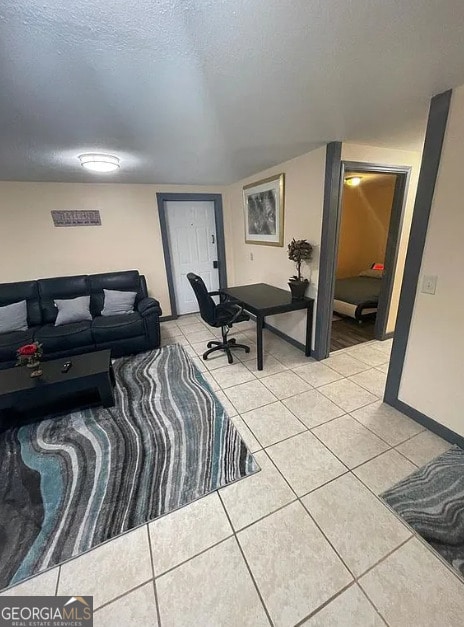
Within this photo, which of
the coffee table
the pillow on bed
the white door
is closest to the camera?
the coffee table

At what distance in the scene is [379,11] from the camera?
93 cm

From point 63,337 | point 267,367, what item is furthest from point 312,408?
point 63,337

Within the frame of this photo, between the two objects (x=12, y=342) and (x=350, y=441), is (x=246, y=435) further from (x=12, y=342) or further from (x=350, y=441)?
(x=12, y=342)

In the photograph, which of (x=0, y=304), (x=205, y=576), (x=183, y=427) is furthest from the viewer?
(x=0, y=304)

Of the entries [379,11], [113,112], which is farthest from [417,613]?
[113,112]

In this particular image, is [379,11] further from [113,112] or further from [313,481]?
[313,481]

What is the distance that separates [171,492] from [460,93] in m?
2.83

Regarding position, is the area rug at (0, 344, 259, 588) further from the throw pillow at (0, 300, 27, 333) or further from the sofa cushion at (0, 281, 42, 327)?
the sofa cushion at (0, 281, 42, 327)

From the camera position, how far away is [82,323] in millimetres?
3141

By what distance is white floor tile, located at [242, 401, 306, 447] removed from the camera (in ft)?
6.19

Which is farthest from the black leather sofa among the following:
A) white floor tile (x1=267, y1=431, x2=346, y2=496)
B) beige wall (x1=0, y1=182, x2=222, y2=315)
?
white floor tile (x1=267, y1=431, x2=346, y2=496)

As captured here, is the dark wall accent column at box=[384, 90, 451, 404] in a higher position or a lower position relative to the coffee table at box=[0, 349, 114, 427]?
higher

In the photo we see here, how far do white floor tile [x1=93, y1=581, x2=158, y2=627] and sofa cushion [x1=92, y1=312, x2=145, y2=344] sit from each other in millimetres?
2400

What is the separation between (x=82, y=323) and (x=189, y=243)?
213 cm
